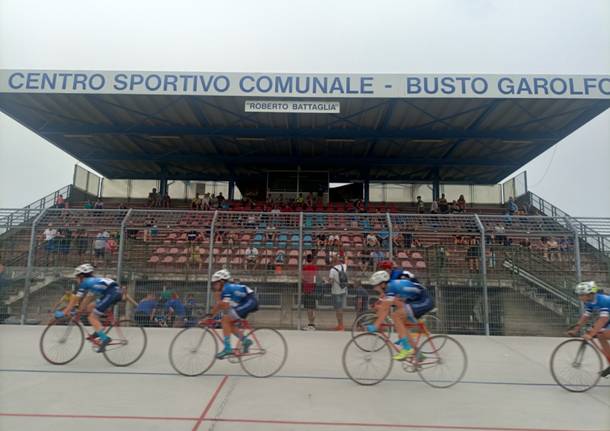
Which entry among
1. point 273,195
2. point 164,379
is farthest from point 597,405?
point 273,195

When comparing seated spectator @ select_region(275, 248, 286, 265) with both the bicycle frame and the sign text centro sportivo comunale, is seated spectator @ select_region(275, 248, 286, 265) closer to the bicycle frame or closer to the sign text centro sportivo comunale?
the bicycle frame

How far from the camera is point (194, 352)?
6461 mm

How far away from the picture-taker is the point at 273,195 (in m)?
25.3

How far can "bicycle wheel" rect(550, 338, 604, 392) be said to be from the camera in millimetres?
6070

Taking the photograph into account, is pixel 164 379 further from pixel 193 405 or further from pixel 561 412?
pixel 561 412

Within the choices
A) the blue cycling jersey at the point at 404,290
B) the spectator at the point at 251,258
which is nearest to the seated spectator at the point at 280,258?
the spectator at the point at 251,258

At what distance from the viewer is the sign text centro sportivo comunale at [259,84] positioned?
48.4 ft

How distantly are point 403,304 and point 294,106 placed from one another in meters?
10.4

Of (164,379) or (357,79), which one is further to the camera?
(357,79)

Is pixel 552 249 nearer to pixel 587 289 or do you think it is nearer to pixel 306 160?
pixel 587 289

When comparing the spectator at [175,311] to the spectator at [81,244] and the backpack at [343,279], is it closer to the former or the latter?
the spectator at [81,244]

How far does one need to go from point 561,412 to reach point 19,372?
24.7ft

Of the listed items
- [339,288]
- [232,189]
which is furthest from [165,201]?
[339,288]

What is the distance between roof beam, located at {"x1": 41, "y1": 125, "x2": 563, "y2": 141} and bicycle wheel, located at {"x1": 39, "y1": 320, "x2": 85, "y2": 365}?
13465 mm
